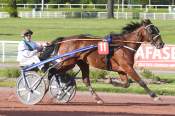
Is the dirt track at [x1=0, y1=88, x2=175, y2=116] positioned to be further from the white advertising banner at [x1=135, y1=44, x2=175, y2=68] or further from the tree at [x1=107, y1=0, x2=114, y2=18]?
the tree at [x1=107, y1=0, x2=114, y2=18]

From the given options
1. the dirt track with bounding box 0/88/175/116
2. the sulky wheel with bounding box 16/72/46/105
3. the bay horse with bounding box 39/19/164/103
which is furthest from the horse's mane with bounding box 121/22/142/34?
the sulky wheel with bounding box 16/72/46/105

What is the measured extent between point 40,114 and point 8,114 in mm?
576

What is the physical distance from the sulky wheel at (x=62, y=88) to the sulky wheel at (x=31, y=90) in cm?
46

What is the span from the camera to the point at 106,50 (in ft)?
42.3

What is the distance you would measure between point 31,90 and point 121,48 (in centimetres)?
210

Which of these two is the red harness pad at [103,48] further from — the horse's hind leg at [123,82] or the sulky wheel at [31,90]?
the sulky wheel at [31,90]

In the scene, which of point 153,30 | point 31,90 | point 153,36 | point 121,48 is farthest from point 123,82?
point 31,90

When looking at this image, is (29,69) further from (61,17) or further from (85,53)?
(61,17)

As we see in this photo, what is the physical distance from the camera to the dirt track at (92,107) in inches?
455

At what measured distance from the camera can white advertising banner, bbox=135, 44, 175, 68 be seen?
24844 millimetres

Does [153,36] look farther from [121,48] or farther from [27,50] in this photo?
[27,50]

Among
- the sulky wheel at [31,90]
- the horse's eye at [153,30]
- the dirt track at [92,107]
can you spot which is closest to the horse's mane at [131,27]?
the horse's eye at [153,30]

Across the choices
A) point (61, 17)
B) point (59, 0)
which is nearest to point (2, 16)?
point (61, 17)

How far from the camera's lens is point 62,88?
44.8 feet
